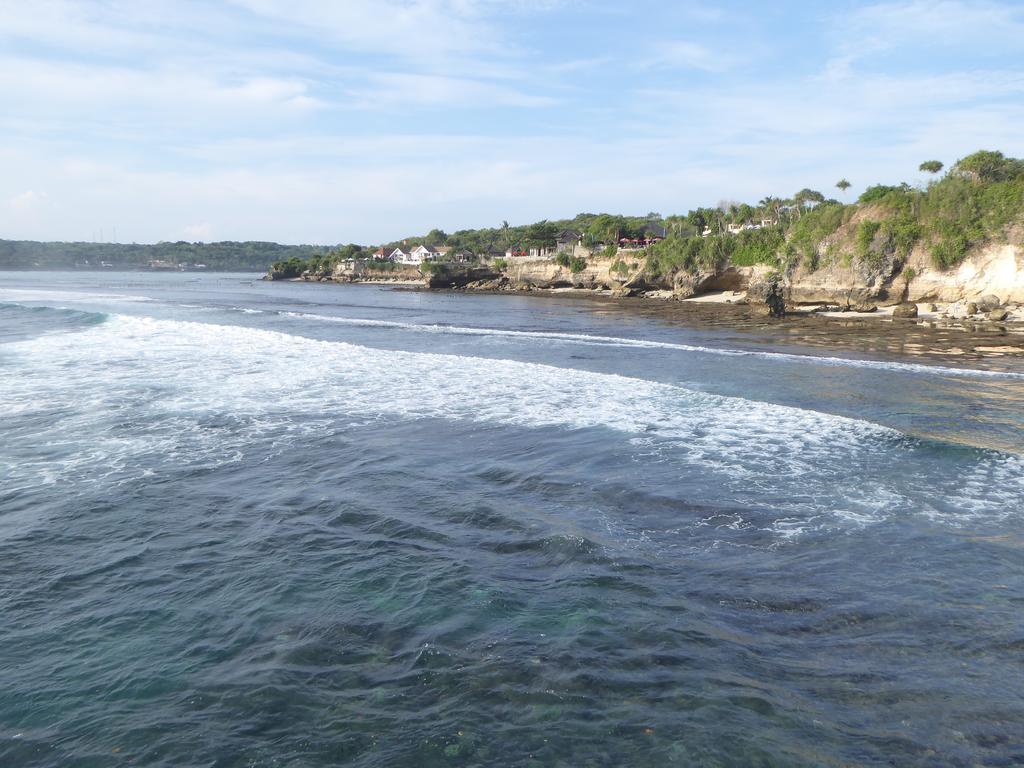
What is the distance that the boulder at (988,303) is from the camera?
4050 centimetres

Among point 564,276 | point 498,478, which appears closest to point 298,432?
point 498,478

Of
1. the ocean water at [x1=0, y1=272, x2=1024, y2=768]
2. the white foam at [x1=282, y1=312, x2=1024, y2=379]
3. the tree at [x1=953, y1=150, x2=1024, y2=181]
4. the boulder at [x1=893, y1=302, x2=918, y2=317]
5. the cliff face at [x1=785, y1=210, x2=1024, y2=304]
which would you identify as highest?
the tree at [x1=953, y1=150, x2=1024, y2=181]

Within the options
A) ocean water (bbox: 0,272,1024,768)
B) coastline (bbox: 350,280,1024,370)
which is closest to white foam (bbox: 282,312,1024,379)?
coastline (bbox: 350,280,1024,370)

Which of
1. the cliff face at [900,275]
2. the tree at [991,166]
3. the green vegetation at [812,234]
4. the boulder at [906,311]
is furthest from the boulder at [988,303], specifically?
the green vegetation at [812,234]

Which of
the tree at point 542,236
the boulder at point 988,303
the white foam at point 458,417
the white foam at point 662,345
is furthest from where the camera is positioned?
the tree at point 542,236

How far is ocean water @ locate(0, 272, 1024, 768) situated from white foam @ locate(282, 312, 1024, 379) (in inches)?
251

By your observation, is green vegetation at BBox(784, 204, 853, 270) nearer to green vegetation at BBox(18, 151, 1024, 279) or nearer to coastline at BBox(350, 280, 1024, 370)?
green vegetation at BBox(18, 151, 1024, 279)

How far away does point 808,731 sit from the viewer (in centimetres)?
585

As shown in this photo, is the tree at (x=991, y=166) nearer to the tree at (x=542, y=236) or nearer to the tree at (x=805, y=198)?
the tree at (x=805, y=198)

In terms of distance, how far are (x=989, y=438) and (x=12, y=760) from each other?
1813 cm

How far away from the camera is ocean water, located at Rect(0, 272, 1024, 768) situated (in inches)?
233

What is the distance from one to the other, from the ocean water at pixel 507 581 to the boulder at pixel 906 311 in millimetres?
27686

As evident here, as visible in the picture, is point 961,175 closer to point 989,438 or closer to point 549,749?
point 989,438

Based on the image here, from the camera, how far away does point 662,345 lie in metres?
32.9
